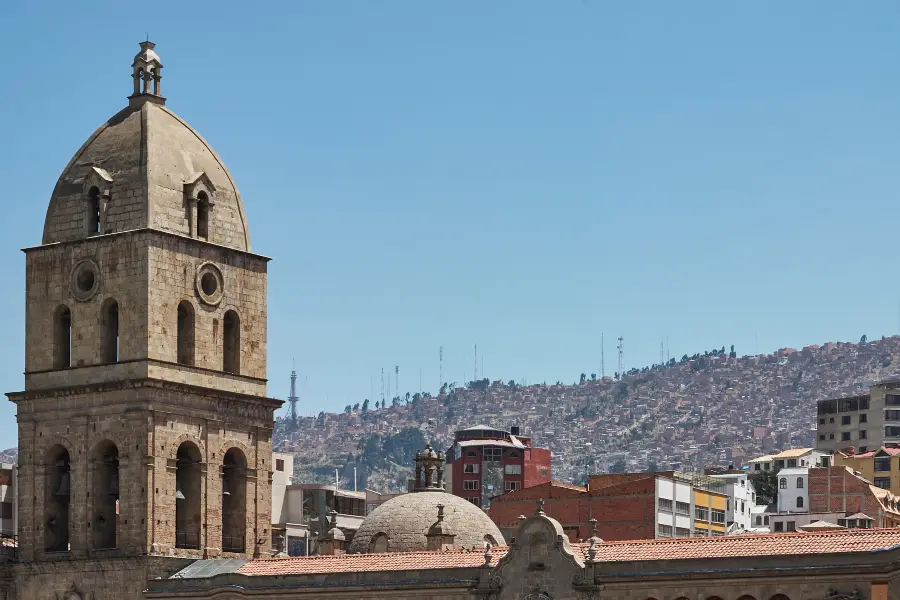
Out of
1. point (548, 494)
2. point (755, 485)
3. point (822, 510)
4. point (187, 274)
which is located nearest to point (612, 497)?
point (548, 494)

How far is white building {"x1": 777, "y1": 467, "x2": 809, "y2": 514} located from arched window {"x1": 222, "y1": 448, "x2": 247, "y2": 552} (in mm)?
85384

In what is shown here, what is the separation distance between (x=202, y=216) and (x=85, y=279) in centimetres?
466

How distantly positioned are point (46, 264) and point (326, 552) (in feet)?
48.9

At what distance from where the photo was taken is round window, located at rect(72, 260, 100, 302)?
6925 cm

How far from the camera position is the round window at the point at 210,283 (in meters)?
69.6

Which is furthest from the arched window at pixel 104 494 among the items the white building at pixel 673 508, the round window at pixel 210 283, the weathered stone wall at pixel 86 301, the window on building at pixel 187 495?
the white building at pixel 673 508

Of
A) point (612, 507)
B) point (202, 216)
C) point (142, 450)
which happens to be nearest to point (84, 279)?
point (202, 216)

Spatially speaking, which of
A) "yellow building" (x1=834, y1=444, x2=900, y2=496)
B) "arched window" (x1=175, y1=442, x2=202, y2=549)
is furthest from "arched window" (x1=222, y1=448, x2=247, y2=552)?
"yellow building" (x1=834, y1=444, x2=900, y2=496)

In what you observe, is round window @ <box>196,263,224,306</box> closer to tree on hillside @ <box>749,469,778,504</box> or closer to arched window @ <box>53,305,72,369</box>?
arched window @ <box>53,305,72,369</box>

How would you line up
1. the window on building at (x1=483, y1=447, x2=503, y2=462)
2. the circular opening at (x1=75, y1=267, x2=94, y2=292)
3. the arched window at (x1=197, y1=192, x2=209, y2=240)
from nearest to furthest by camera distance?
the circular opening at (x1=75, y1=267, x2=94, y2=292), the arched window at (x1=197, y1=192, x2=209, y2=240), the window on building at (x1=483, y1=447, x2=503, y2=462)

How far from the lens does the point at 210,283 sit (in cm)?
7025

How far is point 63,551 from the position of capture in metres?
69.2

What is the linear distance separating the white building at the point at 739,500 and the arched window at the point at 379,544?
256ft

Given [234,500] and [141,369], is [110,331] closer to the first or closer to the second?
[141,369]
